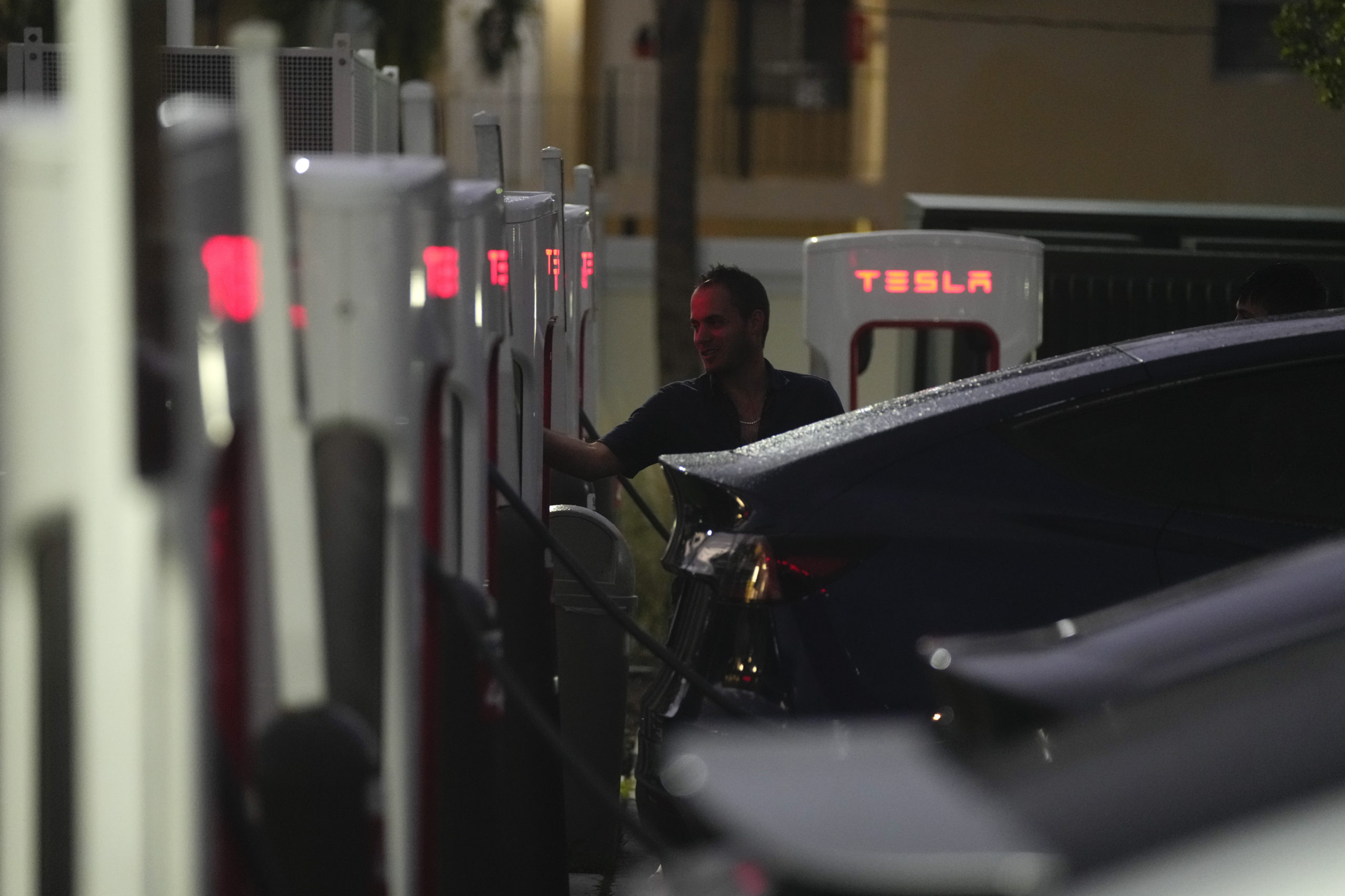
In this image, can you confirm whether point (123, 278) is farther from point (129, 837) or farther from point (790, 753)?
point (790, 753)

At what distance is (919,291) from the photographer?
269 inches

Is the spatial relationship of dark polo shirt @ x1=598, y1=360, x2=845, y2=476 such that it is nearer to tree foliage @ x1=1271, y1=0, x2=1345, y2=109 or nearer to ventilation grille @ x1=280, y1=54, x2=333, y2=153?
ventilation grille @ x1=280, y1=54, x2=333, y2=153

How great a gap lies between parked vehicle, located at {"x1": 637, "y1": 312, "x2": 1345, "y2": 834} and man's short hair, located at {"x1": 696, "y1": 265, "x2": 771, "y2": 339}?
1.72 metres

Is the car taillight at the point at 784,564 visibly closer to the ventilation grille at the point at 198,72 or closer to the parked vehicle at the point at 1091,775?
the parked vehicle at the point at 1091,775

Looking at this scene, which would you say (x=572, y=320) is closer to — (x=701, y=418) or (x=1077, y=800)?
(x=701, y=418)

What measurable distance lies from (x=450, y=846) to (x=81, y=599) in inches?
46.1

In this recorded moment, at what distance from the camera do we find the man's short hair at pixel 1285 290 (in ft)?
19.4

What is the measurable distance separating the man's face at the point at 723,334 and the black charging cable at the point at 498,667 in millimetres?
2615

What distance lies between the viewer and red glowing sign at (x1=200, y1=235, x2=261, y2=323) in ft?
8.02

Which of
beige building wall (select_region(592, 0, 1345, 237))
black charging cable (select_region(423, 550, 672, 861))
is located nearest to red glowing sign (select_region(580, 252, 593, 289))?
black charging cable (select_region(423, 550, 672, 861))

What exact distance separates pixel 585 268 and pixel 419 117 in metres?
4.49

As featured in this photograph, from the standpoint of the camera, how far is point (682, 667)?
397 centimetres

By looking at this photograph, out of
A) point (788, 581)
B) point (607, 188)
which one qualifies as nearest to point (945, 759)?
point (788, 581)

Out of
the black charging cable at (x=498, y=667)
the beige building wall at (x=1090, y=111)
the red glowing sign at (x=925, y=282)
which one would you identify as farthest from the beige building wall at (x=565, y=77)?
the black charging cable at (x=498, y=667)
